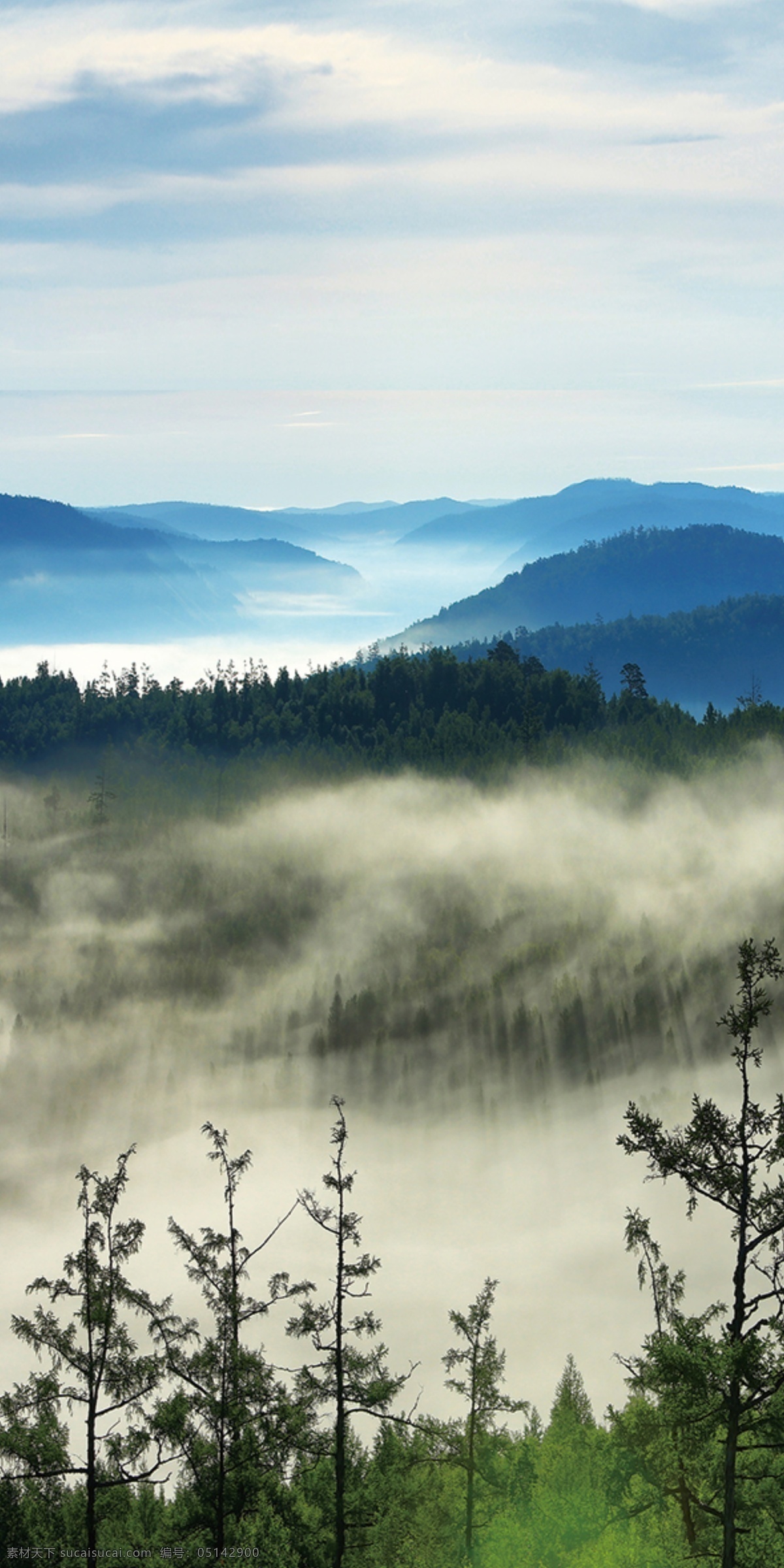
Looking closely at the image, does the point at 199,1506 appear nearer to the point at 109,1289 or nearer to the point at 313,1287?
the point at 313,1287

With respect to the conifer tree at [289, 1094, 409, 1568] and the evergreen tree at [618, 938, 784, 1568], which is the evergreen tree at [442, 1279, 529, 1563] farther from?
the evergreen tree at [618, 938, 784, 1568]

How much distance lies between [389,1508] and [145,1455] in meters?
12.4

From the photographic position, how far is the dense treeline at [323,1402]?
844 inches

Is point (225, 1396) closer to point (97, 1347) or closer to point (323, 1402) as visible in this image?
point (323, 1402)

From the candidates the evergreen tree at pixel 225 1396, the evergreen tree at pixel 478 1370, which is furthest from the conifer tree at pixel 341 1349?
the evergreen tree at pixel 478 1370

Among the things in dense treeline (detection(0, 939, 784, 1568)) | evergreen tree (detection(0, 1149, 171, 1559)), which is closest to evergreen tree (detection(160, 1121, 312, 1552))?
dense treeline (detection(0, 939, 784, 1568))

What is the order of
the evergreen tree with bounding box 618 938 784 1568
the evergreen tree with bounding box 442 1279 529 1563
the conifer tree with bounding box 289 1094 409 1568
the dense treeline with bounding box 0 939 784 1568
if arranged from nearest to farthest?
the evergreen tree with bounding box 618 938 784 1568 → the dense treeline with bounding box 0 939 784 1568 → the conifer tree with bounding box 289 1094 409 1568 → the evergreen tree with bounding box 442 1279 529 1563

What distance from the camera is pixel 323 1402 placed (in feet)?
113

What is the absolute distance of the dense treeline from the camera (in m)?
21.4

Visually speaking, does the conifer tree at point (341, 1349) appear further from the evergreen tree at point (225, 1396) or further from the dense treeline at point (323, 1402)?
the evergreen tree at point (225, 1396)

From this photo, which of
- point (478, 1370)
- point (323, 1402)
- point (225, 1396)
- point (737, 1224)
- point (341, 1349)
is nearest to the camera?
point (737, 1224)

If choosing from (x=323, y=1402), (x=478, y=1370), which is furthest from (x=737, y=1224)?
(x=478, y=1370)

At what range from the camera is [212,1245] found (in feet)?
120

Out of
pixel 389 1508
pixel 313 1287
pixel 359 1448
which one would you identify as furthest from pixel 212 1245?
pixel 359 1448
